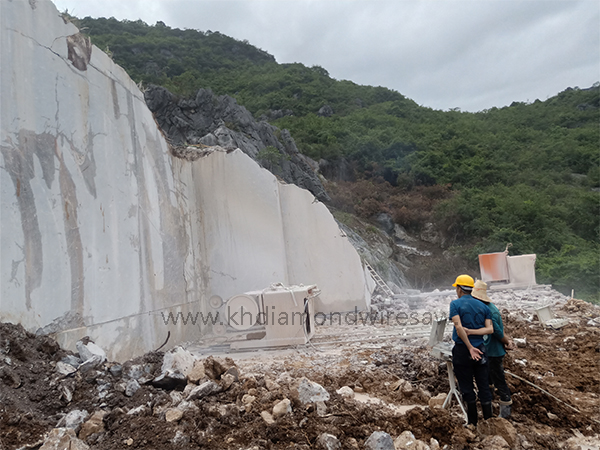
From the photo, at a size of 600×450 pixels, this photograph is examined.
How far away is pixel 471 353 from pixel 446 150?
30.3 metres

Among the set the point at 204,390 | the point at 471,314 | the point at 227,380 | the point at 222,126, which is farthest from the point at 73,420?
the point at 222,126

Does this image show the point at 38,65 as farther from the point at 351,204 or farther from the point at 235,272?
the point at 351,204

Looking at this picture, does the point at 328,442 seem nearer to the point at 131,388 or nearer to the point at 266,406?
the point at 266,406

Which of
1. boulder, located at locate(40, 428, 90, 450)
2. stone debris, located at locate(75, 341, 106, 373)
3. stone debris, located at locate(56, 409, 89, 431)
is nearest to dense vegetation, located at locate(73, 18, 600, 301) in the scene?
stone debris, located at locate(75, 341, 106, 373)

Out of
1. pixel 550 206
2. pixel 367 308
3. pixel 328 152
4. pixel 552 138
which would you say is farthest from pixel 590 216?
pixel 367 308

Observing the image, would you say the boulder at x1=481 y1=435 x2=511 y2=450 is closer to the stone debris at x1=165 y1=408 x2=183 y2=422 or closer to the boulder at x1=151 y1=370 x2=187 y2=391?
A: the stone debris at x1=165 y1=408 x2=183 y2=422

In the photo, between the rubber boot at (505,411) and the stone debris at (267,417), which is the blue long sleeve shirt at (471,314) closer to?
the rubber boot at (505,411)

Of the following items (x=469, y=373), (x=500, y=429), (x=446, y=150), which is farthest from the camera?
(x=446, y=150)

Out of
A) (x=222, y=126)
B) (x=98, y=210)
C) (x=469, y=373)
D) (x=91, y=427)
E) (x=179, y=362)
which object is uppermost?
(x=222, y=126)

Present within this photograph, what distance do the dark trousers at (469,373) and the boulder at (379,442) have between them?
0.95 m

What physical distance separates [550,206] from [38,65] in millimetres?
25657

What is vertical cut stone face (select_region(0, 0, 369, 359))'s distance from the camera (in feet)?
12.4

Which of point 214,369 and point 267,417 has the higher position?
point 214,369

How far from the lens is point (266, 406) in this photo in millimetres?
3047
